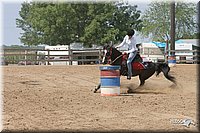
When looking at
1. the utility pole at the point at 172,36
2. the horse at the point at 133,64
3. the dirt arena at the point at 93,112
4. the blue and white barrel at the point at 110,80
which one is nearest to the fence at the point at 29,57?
the utility pole at the point at 172,36

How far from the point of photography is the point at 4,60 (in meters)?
33.0

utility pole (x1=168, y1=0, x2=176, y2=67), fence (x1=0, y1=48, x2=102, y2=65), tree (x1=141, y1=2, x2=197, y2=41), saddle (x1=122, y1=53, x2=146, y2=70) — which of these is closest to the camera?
saddle (x1=122, y1=53, x2=146, y2=70)

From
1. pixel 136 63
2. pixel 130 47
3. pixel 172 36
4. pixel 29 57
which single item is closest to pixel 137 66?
pixel 136 63

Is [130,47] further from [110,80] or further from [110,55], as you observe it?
[110,80]

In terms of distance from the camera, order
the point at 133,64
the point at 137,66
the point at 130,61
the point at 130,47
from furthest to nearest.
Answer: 1. the point at 137,66
2. the point at 133,64
3. the point at 130,61
4. the point at 130,47

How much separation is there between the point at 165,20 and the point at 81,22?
13700 mm

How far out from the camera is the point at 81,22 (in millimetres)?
55406

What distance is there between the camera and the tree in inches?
2362

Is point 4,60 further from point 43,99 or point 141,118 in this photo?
point 141,118

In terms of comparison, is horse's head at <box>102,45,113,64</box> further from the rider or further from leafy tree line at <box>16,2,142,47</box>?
leafy tree line at <box>16,2,142,47</box>

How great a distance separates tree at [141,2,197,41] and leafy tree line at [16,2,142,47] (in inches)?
238

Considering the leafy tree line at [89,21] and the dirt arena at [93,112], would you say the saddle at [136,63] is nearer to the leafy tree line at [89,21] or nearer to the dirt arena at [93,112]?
the dirt arena at [93,112]

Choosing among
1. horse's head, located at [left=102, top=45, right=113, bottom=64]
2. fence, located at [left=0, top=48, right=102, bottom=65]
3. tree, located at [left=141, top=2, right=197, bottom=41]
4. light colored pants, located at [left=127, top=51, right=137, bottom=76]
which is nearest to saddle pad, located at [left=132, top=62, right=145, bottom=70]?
light colored pants, located at [left=127, top=51, right=137, bottom=76]

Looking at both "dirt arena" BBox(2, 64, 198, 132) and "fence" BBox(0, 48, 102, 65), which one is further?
"fence" BBox(0, 48, 102, 65)
